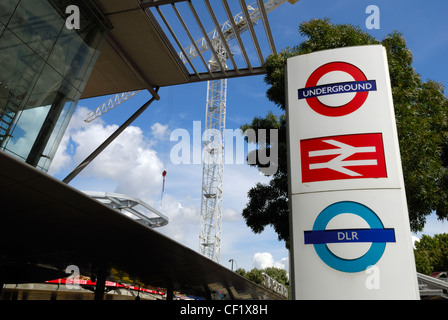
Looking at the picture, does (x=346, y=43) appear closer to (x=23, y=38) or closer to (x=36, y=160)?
(x=23, y=38)

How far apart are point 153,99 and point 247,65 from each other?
27.5 ft

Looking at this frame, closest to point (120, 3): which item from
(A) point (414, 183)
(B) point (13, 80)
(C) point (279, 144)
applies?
(B) point (13, 80)


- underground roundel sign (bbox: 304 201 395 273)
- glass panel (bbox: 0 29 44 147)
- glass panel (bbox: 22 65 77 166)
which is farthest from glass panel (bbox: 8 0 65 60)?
underground roundel sign (bbox: 304 201 395 273)

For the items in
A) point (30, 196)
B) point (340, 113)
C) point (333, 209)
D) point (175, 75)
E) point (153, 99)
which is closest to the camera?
point (333, 209)

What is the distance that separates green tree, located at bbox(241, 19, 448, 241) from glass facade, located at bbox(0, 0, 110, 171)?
32.5ft

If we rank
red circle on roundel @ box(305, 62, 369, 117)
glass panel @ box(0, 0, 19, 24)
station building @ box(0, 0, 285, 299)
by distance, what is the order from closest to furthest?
red circle on roundel @ box(305, 62, 369, 117), station building @ box(0, 0, 285, 299), glass panel @ box(0, 0, 19, 24)

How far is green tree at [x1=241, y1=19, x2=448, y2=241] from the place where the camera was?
49.3 feet

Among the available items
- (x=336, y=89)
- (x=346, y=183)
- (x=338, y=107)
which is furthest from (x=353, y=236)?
(x=336, y=89)

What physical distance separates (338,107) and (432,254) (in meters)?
65.9

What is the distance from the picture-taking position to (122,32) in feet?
72.4

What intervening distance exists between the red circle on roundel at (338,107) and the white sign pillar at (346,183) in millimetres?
17

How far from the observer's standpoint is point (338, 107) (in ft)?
21.1

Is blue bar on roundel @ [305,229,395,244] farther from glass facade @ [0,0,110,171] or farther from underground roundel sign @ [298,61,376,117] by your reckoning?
glass facade @ [0,0,110,171]
